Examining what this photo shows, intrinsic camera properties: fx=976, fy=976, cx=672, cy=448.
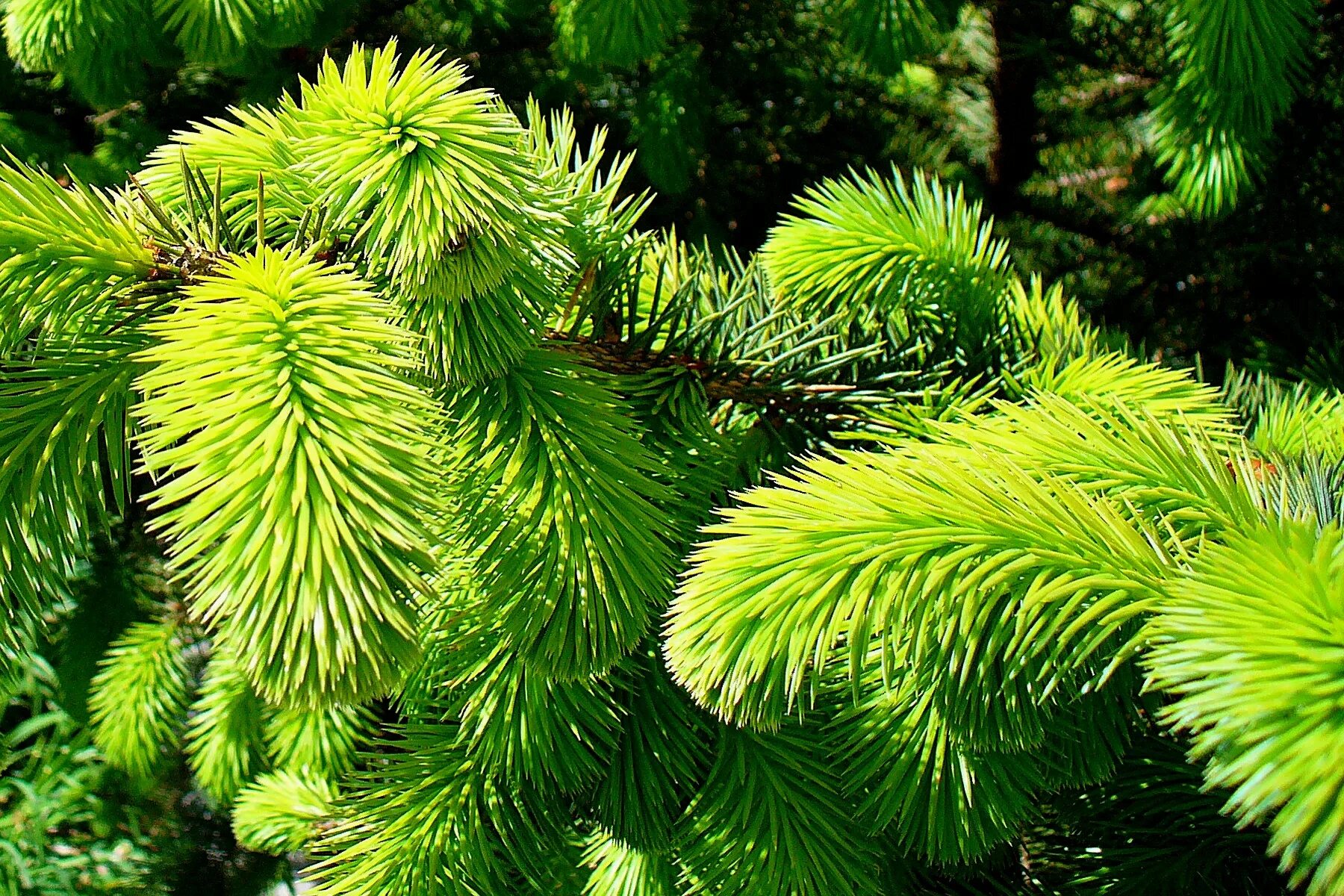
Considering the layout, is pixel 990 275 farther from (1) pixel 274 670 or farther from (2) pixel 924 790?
(1) pixel 274 670

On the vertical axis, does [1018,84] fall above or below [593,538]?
above

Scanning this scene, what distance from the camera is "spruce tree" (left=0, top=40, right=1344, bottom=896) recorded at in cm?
38

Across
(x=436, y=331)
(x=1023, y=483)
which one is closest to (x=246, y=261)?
(x=436, y=331)

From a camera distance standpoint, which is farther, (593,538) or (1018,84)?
(1018,84)

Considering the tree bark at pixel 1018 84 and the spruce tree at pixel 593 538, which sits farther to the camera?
the tree bark at pixel 1018 84

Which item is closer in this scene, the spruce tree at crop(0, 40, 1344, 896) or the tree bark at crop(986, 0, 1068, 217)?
the spruce tree at crop(0, 40, 1344, 896)

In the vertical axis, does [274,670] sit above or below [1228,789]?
below

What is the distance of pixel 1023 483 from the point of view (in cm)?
44

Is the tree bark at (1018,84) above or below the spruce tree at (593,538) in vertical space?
above

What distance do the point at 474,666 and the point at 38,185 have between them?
32 centimetres

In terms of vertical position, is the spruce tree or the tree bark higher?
the tree bark

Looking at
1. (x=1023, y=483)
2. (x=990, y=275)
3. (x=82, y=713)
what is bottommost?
(x=82, y=713)

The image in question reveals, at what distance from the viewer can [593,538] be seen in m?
0.47

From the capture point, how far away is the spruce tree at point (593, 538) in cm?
38
